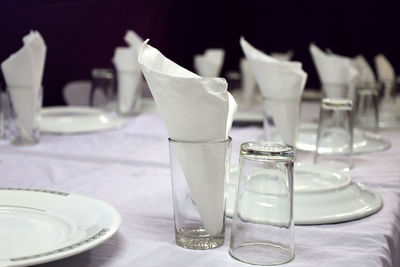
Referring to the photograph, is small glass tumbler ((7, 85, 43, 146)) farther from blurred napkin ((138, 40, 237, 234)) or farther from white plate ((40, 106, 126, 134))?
blurred napkin ((138, 40, 237, 234))

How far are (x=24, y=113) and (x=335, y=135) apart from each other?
849 millimetres

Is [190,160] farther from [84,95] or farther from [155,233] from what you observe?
[84,95]

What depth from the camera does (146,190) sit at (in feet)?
3.98

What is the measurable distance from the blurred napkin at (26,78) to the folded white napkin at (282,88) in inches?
22.7

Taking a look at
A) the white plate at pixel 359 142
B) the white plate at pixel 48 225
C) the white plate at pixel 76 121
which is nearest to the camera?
the white plate at pixel 48 225

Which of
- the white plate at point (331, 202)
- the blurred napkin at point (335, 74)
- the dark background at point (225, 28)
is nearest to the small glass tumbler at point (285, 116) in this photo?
the white plate at point (331, 202)

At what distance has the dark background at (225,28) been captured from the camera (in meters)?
3.12

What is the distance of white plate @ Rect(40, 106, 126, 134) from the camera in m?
1.87

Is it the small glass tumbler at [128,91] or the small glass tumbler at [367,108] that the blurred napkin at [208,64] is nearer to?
the small glass tumbler at [128,91]

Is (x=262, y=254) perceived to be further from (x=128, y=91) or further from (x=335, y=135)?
(x=128, y=91)

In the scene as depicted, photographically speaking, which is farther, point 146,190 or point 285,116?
point 285,116

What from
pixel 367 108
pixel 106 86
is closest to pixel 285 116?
pixel 367 108

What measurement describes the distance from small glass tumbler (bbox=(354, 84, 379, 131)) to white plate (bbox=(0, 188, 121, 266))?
49.7 inches

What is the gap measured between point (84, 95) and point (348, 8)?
3218 mm
